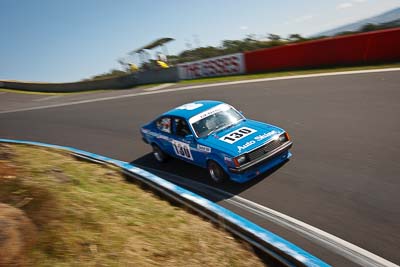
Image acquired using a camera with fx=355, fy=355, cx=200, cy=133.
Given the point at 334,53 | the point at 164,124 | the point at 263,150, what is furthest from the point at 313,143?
the point at 334,53

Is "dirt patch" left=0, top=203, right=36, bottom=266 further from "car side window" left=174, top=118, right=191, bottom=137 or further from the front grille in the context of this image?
"car side window" left=174, top=118, right=191, bottom=137

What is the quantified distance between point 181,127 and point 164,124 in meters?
0.78

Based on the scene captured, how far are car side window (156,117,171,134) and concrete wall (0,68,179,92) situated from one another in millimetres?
17395

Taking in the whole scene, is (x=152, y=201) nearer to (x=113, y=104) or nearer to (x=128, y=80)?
(x=113, y=104)

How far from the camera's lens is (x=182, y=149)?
8062mm

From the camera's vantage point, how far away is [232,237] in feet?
15.1

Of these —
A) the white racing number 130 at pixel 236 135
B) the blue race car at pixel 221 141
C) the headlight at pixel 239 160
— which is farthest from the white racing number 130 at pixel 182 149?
the headlight at pixel 239 160

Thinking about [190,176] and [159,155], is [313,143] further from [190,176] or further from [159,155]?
[159,155]

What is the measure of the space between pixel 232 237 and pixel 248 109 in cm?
898

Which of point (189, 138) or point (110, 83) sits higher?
point (110, 83)

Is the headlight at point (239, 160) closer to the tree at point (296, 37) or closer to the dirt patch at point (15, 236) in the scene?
the dirt patch at point (15, 236)

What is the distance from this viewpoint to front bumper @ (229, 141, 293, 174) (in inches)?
263

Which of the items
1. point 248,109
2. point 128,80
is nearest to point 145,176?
point 248,109

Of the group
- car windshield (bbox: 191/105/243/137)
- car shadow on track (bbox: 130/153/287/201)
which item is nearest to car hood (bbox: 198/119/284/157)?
car windshield (bbox: 191/105/243/137)
